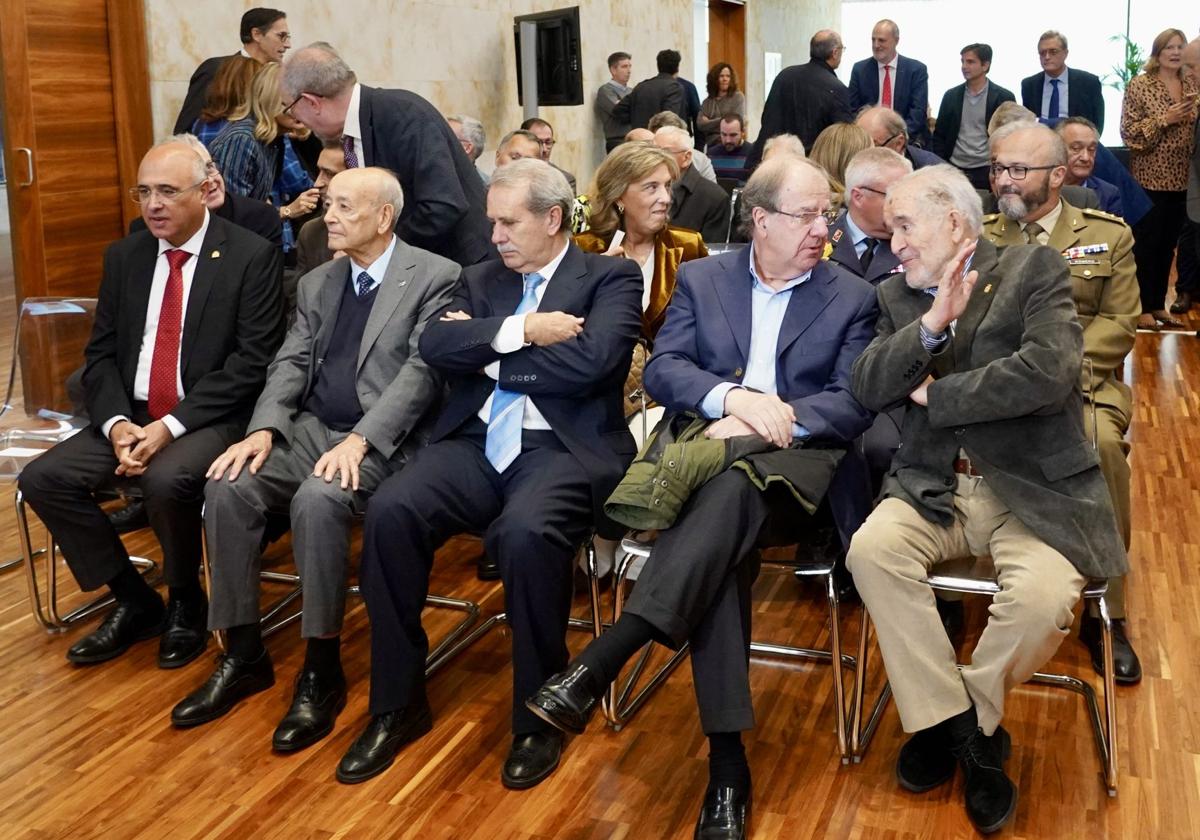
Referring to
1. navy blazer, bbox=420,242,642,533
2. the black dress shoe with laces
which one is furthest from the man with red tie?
the black dress shoe with laces

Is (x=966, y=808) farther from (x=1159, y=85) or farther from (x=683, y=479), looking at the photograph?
(x=1159, y=85)

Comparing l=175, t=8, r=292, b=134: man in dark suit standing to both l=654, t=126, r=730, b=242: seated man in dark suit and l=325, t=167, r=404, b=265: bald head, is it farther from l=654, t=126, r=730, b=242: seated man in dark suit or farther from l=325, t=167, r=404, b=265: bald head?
l=325, t=167, r=404, b=265: bald head

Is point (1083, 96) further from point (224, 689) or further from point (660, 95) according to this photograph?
point (224, 689)

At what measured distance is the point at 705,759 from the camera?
3066mm

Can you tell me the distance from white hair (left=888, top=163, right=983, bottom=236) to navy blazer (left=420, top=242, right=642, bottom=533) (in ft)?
2.53

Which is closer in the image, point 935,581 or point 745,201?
point 935,581

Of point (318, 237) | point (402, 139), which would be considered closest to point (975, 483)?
point (402, 139)

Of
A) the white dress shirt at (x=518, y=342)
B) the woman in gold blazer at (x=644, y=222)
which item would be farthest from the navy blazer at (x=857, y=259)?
the white dress shirt at (x=518, y=342)

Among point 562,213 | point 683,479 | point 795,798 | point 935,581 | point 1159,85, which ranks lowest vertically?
point 795,798

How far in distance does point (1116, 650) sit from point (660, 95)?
7941 millimetres

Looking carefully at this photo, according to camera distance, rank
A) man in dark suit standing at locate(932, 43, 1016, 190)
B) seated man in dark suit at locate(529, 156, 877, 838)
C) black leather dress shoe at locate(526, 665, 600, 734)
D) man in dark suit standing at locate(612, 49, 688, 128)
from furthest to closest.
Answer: man in dark suit standing at locate(612, 49, 688, 128) < man in dark suit standing at locate(932, 43, 1016, 190) < seated man in dark suit at locate(529, 156, 877, 838) < black leather dress shoe at locate(526, 665, 600, 734)

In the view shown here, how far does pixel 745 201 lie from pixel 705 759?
4.49 feet

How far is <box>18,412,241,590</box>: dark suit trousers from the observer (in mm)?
3545

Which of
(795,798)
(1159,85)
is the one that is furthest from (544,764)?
(1159,85)
